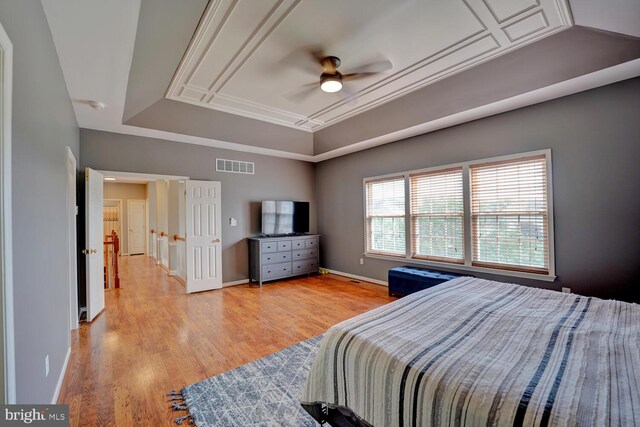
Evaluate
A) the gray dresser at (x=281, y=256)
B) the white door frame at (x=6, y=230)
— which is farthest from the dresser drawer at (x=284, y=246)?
the white door frame at (x=6, y=230)

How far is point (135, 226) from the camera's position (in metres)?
9.84

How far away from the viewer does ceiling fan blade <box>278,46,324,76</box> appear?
2.80 metres

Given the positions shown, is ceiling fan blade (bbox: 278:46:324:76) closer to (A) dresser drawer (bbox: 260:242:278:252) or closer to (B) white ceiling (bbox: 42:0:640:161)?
(B) white ceiling (bbox: 42:0:640:161)


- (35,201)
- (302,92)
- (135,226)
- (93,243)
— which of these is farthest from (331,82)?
(135,226)

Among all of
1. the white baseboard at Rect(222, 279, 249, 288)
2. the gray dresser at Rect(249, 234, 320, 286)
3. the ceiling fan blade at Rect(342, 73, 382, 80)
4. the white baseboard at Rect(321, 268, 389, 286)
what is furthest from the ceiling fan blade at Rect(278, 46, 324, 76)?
the white baseboard at Rect(222, 279, 249, 288)

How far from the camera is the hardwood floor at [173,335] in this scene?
206 centimetres

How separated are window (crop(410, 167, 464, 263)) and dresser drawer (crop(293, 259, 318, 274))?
2.34 metres

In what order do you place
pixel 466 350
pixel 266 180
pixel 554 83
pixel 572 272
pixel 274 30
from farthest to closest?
pixel 266 180 → pixel 572 272 → pixel 554 83 → pixel 274 30 → pixel 466 350

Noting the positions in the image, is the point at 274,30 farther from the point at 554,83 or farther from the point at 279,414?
the point at 279,414

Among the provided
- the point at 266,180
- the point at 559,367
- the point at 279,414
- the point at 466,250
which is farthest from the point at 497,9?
the point at 266,180

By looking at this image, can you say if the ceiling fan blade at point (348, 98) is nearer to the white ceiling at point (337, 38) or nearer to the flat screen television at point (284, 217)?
the white ceiling at point (337, 38)

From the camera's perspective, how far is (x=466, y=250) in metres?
4.06

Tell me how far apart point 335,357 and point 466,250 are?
3.33m

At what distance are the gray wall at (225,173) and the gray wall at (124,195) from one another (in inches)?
248
